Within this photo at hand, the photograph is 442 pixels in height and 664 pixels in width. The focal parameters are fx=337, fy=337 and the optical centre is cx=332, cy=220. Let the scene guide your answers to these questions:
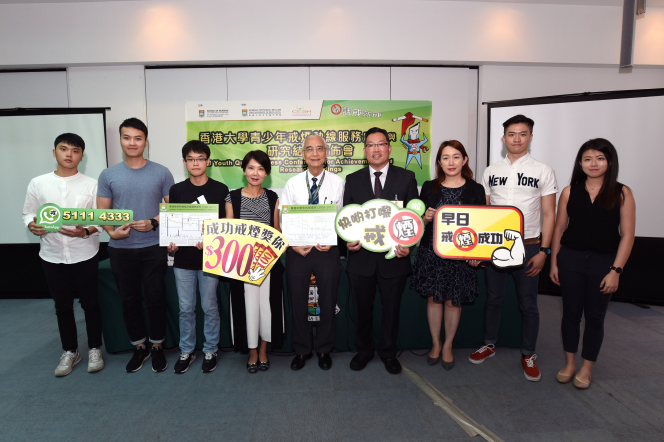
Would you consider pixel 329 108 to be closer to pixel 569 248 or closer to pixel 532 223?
pixel 532 223

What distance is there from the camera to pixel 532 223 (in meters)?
2.27

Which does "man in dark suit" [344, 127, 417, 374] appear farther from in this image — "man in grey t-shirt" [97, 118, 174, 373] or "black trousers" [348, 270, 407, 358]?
"man in grey t-shirt" [97, 118, 174, 373]

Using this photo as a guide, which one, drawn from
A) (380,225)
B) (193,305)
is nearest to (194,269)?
(193,305)

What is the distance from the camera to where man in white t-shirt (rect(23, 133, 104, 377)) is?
223 centimetres

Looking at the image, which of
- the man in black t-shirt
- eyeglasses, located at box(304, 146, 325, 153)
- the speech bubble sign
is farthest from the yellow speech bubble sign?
the man in black t-shirt

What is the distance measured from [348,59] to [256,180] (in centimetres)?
245

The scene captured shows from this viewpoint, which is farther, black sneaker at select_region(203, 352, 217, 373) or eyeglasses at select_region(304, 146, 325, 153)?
black sneaker at select_region(203, 352, 217, 373)

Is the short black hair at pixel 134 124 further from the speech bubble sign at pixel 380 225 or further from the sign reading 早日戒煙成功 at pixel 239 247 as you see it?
the speech bubble sign at pixel 380 225

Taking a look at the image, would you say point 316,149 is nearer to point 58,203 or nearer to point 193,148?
point 193,148

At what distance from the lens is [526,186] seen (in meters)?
2.24

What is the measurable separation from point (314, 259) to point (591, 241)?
1660 mm

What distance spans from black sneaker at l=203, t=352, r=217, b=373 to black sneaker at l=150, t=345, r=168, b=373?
0.30 m

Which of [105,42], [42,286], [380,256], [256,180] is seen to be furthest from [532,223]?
[42,286]

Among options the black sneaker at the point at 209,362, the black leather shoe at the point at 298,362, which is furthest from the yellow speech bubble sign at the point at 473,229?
the black sneaker at the point at 209,362
